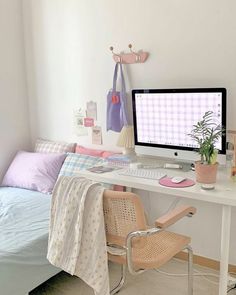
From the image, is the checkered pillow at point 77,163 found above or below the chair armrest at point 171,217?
above

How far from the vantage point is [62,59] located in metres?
3.07

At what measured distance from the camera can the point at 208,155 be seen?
199 cm

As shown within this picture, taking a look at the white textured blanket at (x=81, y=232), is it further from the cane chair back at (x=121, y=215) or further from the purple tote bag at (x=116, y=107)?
the purple tote bag at (x=116, y=107)

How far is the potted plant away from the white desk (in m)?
0.05

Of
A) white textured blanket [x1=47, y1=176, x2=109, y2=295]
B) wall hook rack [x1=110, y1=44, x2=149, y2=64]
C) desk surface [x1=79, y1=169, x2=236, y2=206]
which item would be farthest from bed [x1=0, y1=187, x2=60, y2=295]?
wall hook rack [x1=110, y1=44, x2=149, y2=64]

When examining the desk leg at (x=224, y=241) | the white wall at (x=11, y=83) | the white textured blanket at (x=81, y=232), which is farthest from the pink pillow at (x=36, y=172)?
the desk leg at (x=224, y=241)

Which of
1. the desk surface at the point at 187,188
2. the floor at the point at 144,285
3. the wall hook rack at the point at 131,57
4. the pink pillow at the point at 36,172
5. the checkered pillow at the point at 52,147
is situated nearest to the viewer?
the desk surface at the point at 187,188

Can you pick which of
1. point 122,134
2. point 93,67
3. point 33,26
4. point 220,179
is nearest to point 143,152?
point 122,134

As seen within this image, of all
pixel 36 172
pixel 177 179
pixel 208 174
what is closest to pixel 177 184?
pixel 177 179

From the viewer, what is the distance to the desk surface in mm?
1776

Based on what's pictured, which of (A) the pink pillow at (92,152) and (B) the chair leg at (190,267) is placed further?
(A) the pink pillow at (92,152)

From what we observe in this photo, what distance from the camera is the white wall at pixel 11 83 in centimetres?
318

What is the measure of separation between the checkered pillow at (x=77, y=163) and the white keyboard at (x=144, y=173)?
0.42 metres

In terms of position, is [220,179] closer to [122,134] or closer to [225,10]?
[122,134]
